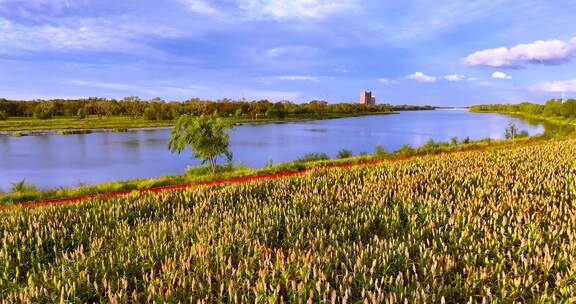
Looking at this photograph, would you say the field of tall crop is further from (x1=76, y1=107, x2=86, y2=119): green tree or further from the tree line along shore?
(x1=76, y1=107, x2=86, y2=119): green tree

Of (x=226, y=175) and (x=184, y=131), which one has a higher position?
(x=184, y=131)

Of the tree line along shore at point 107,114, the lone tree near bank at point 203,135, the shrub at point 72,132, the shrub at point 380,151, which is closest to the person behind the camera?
the lone tree near bank at point 203,135

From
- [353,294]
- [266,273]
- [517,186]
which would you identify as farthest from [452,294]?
[517,186]

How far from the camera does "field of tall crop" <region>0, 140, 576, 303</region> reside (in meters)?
4.07

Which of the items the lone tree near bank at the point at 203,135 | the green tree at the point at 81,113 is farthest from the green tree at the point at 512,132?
the green tree at the point at 81,113

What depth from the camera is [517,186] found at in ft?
30.0

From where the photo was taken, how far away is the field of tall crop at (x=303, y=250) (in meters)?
4.07

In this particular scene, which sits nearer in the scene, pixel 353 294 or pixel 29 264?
pixel 353 294

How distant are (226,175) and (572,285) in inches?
640

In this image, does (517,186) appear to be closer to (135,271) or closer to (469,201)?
(469,201)

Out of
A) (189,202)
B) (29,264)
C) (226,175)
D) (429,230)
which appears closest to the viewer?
(29,264)

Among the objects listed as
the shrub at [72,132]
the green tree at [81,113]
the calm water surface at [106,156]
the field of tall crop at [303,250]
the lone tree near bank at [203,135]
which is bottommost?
the calm water surface at [106,156]

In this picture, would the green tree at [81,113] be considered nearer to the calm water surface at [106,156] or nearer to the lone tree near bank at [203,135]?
the calm water surface at [106,156]

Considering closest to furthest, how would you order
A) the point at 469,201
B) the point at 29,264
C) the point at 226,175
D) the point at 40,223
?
1. the point at 29,264
2. the point at 40,223
3. the point at 469,201
4. the point at 226,175
